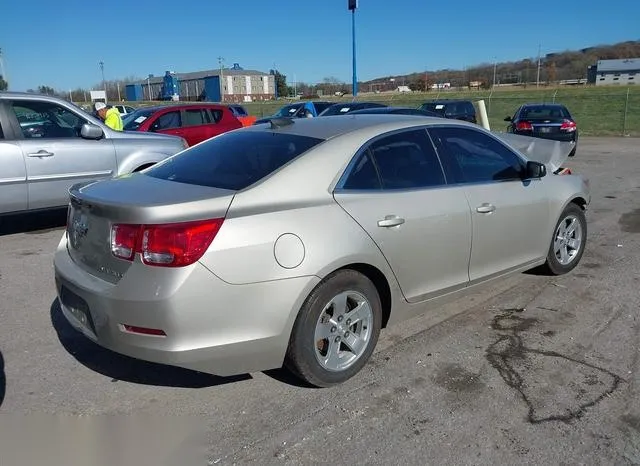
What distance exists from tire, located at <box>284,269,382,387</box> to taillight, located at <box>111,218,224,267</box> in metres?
0.67

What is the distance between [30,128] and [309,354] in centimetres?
538

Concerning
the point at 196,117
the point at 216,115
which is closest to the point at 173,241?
the point at 196,117

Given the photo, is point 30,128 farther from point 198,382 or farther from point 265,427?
point 265,427

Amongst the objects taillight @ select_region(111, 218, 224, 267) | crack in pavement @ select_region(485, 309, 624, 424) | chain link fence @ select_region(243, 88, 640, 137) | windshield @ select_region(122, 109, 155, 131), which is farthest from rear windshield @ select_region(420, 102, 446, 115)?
taillight @ select_region(111, 218, 224, 267)

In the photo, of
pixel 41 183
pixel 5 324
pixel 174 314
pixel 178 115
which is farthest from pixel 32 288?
pixel 178 115

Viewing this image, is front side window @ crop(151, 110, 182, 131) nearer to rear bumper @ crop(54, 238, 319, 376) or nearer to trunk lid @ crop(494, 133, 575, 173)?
trunk lid @ crop(494, 133, 575, 173)

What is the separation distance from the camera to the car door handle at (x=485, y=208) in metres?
4.07

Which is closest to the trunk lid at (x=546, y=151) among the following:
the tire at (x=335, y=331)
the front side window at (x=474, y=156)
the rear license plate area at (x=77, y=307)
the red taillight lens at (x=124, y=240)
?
the front side window at (x=474, y=156)

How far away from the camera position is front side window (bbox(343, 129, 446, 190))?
3533 mm

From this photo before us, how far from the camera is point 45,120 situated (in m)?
7.00

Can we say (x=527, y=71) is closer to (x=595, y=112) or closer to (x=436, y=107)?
(x=595, y=112)

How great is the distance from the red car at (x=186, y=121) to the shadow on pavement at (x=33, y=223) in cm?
360

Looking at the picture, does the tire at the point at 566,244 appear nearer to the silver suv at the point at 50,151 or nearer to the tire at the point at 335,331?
the tire at the point at 335,331

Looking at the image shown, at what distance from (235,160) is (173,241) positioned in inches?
39.4
